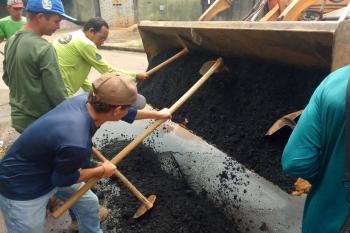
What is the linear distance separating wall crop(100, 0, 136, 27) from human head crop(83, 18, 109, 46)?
14.7 metres

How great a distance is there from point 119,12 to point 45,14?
51.3ft

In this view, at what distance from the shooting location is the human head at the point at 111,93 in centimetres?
190

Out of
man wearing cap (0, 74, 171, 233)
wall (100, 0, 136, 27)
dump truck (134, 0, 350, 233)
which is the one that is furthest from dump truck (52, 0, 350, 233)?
wall (100, 0, 136, 27)

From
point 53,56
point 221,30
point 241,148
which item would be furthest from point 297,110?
point 53,56

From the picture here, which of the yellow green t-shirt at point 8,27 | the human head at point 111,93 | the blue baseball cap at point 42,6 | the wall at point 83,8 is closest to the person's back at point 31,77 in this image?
the blue baseball cap at point 42,6

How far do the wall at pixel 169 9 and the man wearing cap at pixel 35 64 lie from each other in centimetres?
1490

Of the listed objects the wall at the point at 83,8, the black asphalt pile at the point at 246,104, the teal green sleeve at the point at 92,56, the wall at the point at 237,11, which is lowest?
the wall at the point at 83,8

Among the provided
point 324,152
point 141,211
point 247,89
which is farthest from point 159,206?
point 324,152

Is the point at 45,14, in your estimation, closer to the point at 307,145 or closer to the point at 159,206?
the point at 159,206

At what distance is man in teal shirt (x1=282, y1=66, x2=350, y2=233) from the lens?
4.38ft

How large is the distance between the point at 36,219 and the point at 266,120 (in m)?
1.98

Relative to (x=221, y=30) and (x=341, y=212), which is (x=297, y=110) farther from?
(x=341, y=212)

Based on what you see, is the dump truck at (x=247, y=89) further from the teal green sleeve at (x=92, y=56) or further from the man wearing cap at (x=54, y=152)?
the teal green sleeve at (x=92, y=56)

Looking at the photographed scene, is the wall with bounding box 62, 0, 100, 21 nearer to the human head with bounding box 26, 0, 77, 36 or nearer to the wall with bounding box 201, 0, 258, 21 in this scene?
the wall with bounding box 201, 0, 258, 21
